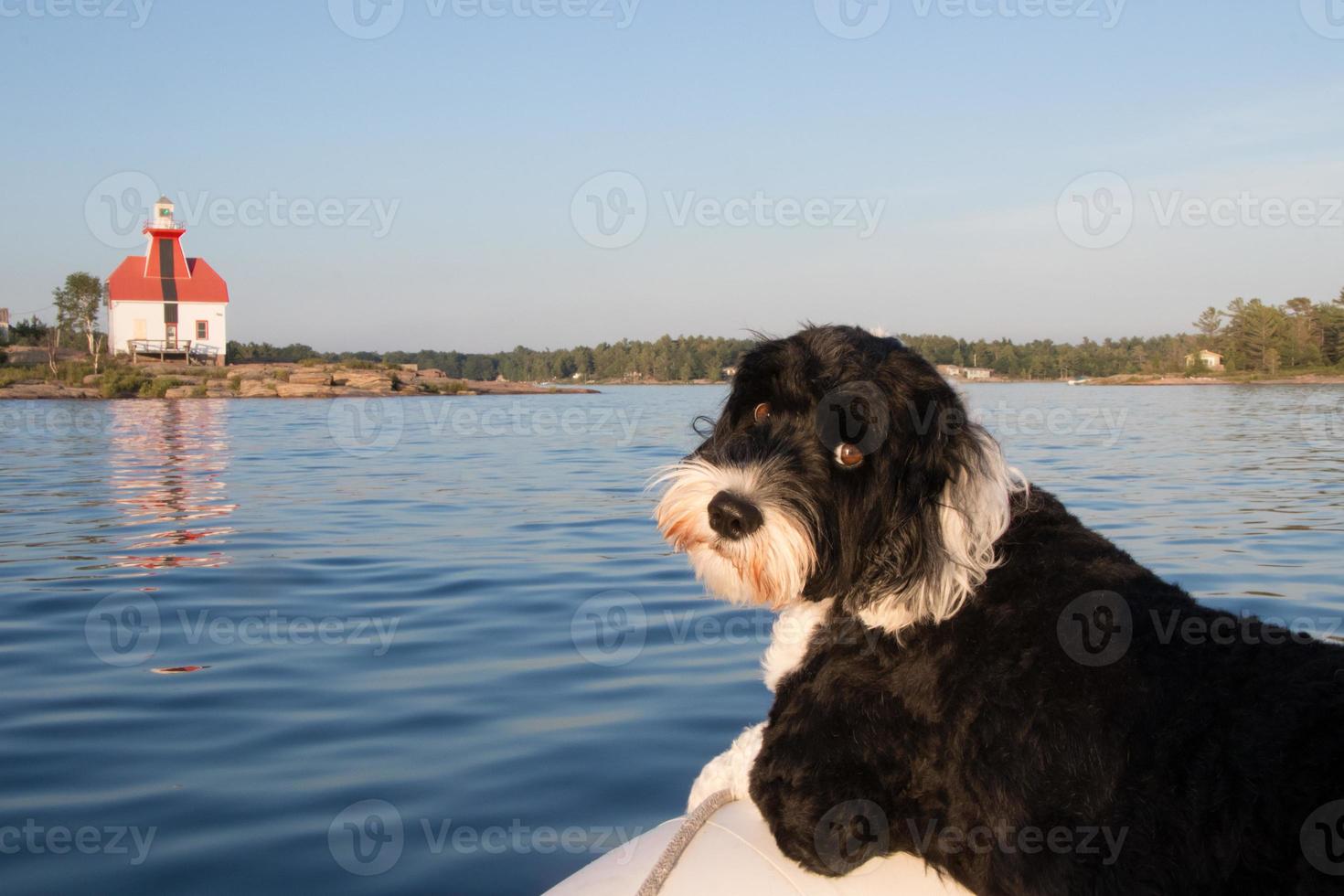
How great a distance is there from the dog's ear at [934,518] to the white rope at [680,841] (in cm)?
69

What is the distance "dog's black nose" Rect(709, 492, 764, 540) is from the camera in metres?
2.68

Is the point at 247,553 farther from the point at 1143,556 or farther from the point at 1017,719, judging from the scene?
the point at 1017,719

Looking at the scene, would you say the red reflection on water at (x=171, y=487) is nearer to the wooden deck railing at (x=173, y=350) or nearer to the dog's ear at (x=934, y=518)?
the dog's ear at (x=934, y=518)

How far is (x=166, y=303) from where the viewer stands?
66688 millimetres

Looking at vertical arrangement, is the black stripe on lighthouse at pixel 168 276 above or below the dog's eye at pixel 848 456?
above

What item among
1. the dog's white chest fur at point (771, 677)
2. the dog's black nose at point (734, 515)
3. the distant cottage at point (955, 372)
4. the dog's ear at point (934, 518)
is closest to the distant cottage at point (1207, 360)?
the distant cottage at point (955, 372)

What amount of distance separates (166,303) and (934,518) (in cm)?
7272

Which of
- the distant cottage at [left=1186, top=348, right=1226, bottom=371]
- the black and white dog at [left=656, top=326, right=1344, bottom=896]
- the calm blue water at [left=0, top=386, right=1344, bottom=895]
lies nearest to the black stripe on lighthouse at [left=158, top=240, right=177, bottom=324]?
the calm blue water at [left=0, top=386, right=1344, bottom=895]

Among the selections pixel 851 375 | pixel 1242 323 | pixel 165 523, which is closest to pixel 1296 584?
pixel 851 375

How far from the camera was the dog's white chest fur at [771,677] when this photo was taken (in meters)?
2.96

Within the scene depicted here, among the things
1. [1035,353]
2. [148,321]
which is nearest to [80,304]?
[148,321]

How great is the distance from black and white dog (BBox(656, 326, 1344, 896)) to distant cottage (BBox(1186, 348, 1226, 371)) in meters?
98.4

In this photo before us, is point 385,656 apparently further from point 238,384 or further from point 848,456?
point 238,384

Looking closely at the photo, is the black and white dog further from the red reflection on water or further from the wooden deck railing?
the wooden deck railing
